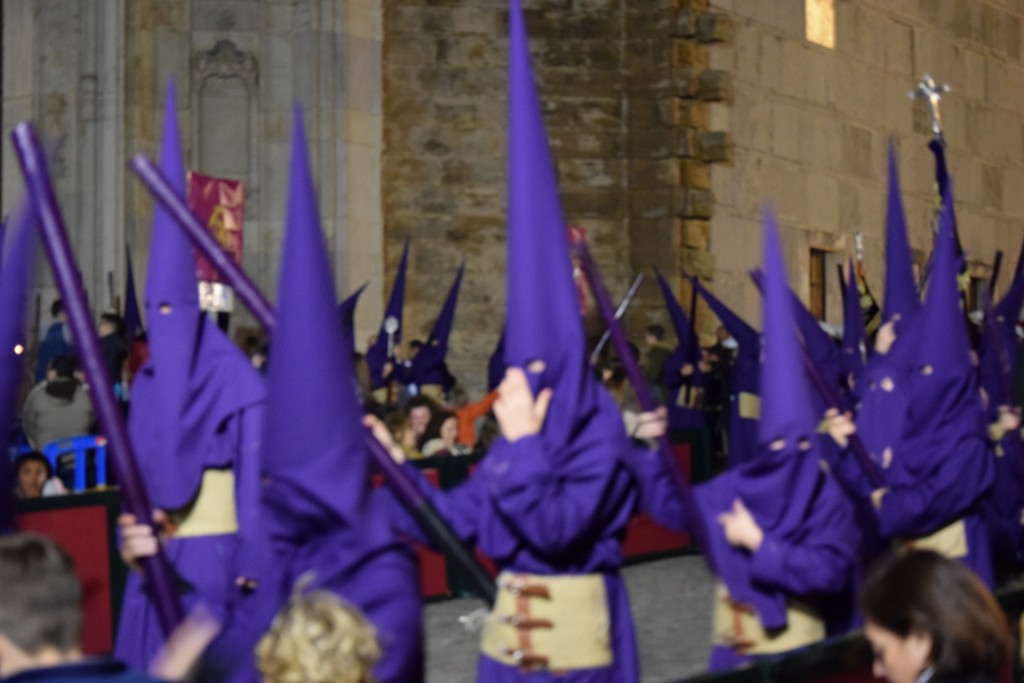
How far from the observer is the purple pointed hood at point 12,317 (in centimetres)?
516

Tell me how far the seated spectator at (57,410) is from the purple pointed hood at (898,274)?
466 cm

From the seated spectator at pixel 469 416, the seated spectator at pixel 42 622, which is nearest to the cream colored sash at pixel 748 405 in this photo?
the seated spectator at pixel 469 416

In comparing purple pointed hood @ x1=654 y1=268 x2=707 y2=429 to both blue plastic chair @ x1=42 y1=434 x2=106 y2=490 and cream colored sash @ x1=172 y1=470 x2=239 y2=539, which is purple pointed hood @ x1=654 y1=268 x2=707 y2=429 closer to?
blue plastic chair @ x1=42 y1=434 x2=106 y2=490

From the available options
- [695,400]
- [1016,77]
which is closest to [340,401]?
[695,400]

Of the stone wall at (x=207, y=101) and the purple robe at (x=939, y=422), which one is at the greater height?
the stone wall at (x=207, y=101)

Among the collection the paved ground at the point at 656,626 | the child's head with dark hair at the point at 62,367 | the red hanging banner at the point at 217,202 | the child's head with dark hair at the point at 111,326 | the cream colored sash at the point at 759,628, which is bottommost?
the paved ground at the point at 656,626

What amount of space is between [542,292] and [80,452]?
5984 millimetres

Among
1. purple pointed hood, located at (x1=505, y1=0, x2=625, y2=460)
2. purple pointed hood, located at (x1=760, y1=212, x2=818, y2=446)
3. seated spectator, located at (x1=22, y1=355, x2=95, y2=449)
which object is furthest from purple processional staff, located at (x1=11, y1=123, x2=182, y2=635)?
seated spectator, located at (x1=22, y1=355, x2=95, y2=449)

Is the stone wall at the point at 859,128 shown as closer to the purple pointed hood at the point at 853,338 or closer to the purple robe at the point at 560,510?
the purple pointed hood at the point at 853,338

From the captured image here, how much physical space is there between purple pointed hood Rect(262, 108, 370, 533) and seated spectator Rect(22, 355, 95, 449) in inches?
295

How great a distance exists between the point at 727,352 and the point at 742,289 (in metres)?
3.17

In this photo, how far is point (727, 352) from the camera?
1698cm

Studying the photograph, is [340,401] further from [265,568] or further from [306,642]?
[306,642]

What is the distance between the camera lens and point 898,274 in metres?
9.28
